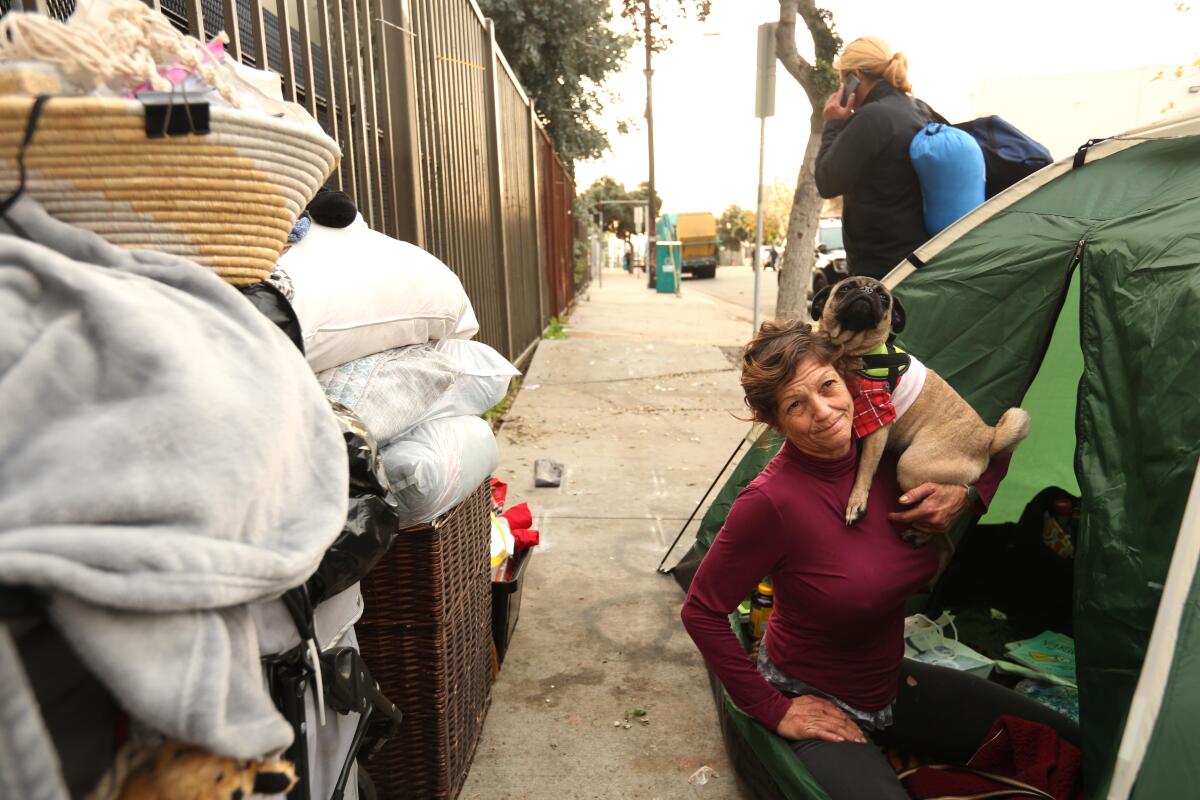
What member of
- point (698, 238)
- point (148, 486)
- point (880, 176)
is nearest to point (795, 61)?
point (880, 176)

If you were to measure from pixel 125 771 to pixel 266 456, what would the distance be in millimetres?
345

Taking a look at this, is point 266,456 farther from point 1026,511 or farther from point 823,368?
point 1026,511

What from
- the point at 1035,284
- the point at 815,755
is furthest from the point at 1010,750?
the point at 1035,284

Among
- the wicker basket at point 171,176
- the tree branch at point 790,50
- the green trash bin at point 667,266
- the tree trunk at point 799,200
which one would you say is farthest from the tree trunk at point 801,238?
the green trash bin at point 667,266

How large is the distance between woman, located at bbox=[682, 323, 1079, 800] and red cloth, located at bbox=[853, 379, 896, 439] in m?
0.05

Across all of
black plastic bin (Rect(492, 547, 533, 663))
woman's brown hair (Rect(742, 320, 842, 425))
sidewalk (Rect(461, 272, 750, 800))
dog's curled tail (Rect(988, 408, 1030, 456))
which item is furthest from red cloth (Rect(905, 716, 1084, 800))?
black plastic bin (Rect(492, 547, 533, 663))

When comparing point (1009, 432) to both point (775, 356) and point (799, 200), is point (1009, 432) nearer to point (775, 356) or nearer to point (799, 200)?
point (775, 356)

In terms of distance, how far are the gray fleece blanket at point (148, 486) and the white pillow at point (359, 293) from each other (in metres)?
0.68

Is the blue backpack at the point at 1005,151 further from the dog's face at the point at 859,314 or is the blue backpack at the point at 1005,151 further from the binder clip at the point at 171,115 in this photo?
the binder clip at the point at 171,115

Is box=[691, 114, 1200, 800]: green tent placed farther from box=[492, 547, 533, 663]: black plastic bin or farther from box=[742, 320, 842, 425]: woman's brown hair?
box=[492, 547, 533, 663]: black plastic bin

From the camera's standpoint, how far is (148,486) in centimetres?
→ 75

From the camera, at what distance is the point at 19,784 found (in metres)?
0.67

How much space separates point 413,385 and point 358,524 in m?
0.59

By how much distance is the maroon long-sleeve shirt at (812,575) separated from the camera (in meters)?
→ 2.01
